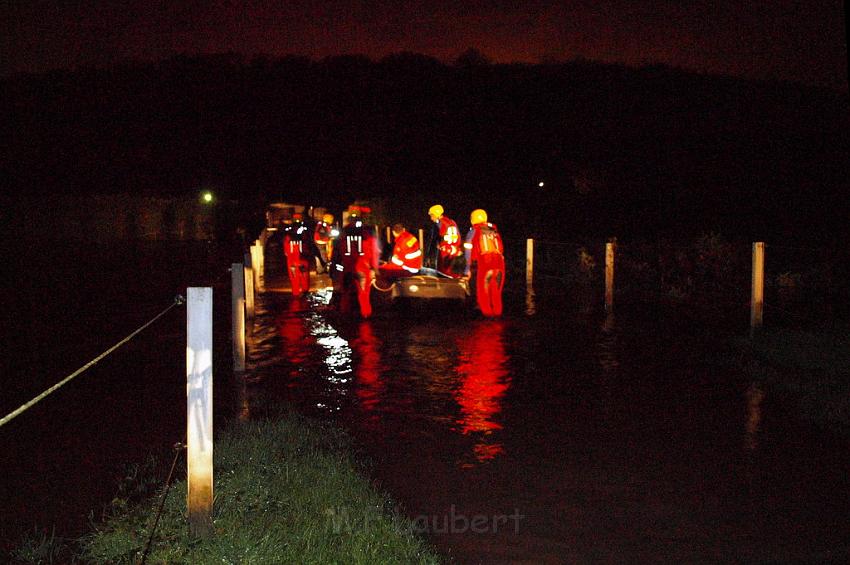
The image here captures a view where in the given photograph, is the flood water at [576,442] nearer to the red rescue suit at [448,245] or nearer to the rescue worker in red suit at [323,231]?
the red rescue suit at [448,245]

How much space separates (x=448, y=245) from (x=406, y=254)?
89 centimetres

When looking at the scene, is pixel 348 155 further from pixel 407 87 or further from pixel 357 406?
pixel 357 406

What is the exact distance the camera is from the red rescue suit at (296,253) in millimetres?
21789

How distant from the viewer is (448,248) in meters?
18.1

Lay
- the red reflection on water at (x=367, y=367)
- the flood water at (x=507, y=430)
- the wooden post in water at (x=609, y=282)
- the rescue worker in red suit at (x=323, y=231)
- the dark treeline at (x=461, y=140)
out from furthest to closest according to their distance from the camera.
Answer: the dark treeline at (x=461, y=140) → the rescue worker in red suit at (x=323, y=231) → the wooden post in water at (x=609, y=282) → the red reflection on water at (x=367, y=367) → the flood water at (x=507, y=430)

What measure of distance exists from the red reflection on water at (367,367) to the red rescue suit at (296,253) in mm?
5474

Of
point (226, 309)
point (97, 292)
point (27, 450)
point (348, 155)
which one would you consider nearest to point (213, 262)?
point (97, 292)

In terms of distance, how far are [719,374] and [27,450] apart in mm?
7462

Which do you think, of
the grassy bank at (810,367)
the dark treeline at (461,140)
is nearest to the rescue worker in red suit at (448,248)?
the grassy bank at (810,367)

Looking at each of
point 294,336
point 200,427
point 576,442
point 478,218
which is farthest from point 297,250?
point 200,427

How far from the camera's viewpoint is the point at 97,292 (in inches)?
950

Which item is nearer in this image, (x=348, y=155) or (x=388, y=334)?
(x=388, y=334)

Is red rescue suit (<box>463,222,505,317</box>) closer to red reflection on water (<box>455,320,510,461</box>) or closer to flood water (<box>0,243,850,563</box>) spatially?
flood water (<box>0,243,850,563</box>)

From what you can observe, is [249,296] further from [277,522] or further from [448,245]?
[277,522]
